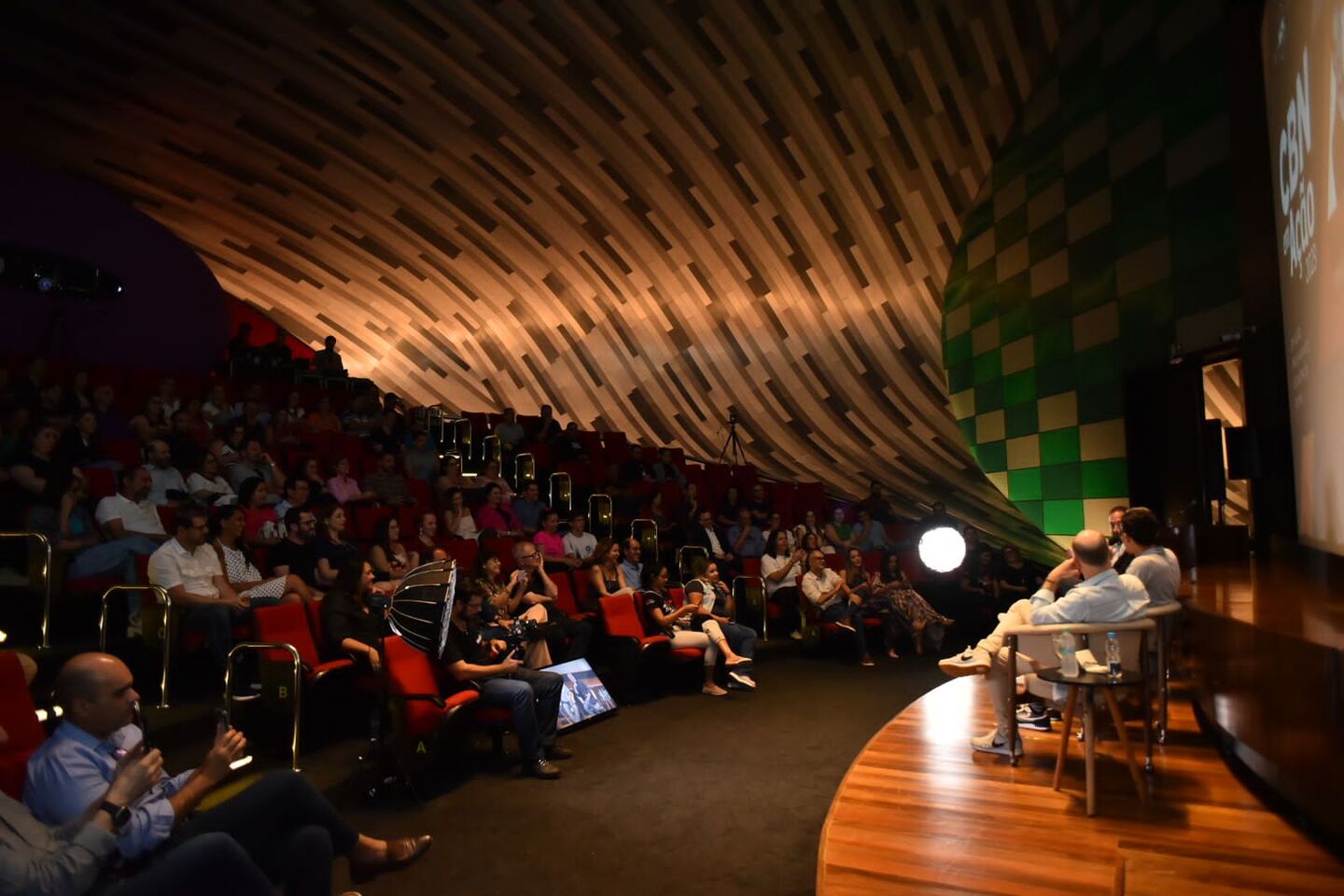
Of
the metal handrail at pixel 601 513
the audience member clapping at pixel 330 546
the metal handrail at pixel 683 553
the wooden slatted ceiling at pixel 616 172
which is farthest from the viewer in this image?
the metal handrail at pixel 601 513

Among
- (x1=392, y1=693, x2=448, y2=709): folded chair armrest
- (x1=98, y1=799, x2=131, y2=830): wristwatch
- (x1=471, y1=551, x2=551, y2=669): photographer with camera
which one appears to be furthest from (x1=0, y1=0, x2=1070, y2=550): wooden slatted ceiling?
(x1=98, y1=799, x2=131, y2=830): wristwatch

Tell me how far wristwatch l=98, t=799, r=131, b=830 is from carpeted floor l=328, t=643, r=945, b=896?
1.03 m

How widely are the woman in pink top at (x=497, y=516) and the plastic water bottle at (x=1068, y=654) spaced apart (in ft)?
14.2

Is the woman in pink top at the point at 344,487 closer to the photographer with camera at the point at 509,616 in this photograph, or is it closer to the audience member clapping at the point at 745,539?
the photographer with camera at the point at 509,616

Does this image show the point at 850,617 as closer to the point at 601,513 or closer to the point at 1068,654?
the point at 601,513

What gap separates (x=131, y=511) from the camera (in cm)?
479

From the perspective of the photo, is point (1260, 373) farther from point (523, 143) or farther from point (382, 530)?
point (523, 143)

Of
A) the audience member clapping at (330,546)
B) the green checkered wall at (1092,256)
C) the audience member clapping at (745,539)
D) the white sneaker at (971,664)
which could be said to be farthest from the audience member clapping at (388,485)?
the green checkered wall at (1092,256)

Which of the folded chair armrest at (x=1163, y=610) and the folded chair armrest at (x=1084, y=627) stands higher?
the folded chair armrest at (x=1163, y=610)

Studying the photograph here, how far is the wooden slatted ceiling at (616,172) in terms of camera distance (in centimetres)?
789

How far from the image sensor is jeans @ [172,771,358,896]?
2252 mm

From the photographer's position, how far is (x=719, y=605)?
264 inches

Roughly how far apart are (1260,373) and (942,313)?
167 inches

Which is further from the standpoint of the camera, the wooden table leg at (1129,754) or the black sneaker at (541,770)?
the black sneaker at (541,770)
